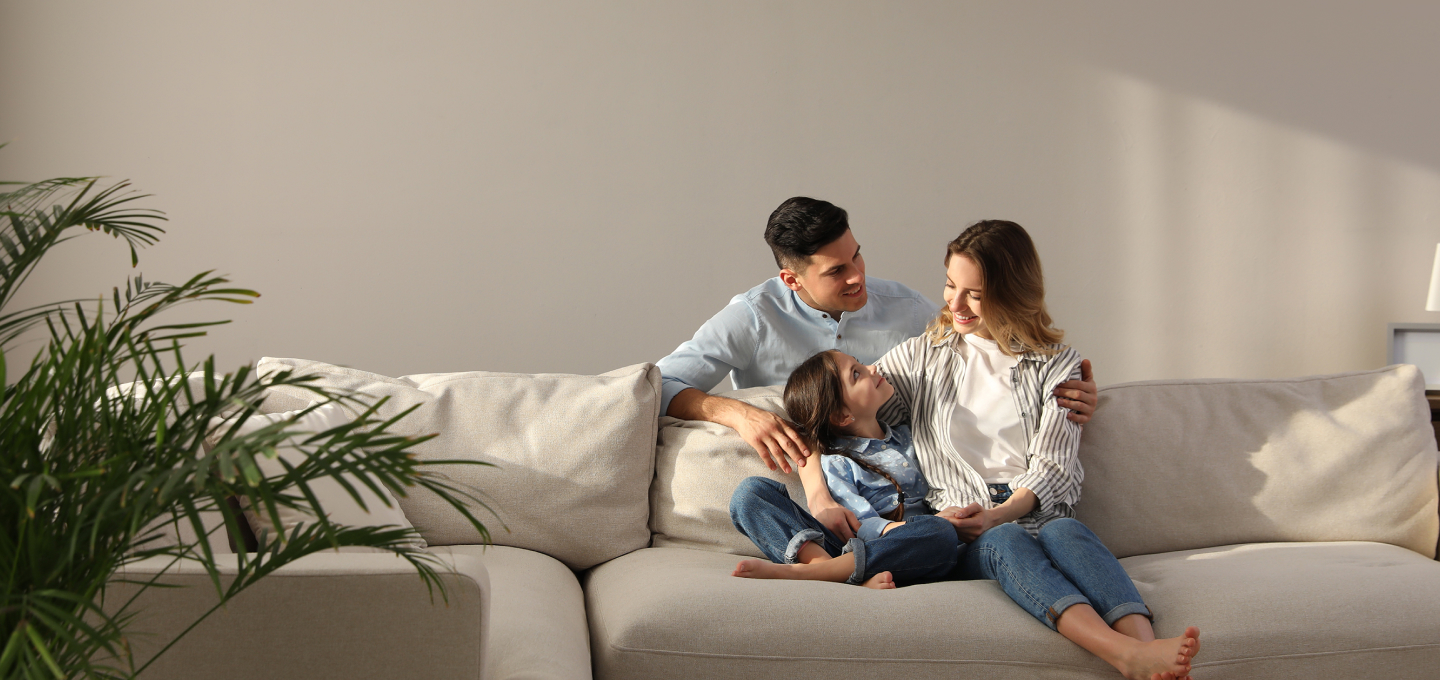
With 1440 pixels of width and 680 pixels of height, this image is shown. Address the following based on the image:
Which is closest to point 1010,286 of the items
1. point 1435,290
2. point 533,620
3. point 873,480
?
point 873,480

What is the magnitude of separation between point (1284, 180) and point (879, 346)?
1806mm

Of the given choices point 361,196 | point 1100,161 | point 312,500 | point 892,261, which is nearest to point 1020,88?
point 1100,161

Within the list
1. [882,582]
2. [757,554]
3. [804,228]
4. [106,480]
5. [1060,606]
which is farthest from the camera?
[804,228]

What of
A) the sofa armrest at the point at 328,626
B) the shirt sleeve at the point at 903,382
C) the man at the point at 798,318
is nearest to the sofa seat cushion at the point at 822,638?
the sofa armrest at the point at 328,626

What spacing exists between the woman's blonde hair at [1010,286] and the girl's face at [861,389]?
0.82 feet

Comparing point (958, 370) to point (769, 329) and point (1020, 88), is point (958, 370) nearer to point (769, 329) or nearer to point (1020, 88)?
point (769, 329)

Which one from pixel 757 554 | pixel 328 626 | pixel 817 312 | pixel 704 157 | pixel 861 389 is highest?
pixel 704 157

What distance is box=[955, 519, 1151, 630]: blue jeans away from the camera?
56.4 inches

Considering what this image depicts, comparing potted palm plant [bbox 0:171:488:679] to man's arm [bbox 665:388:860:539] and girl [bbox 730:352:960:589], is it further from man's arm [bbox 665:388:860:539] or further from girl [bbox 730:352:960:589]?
man's arm [bbox 665:388:860:539]

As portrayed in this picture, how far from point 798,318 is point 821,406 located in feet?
1.52

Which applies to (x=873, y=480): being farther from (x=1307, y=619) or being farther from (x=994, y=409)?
(x=1307, y=619)

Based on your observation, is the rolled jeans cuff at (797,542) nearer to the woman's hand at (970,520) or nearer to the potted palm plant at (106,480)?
the woman's hand at (970,520)

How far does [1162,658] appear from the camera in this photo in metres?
1.30

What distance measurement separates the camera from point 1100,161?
3.13m
